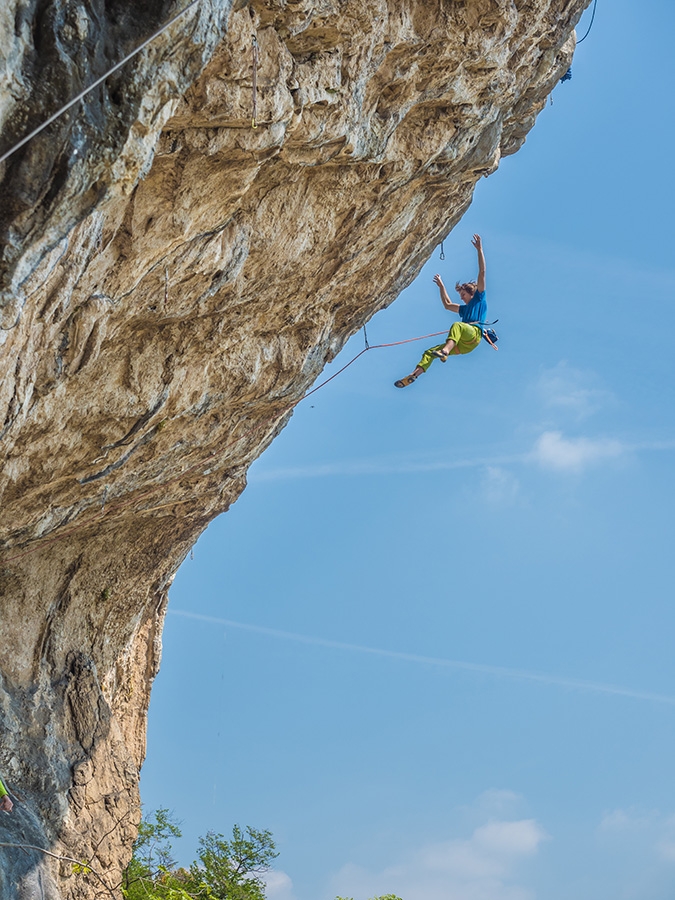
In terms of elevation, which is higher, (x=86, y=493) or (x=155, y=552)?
(x=155, y=552)

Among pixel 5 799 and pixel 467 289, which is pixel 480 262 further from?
pixel 5 799

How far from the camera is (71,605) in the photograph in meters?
14.2

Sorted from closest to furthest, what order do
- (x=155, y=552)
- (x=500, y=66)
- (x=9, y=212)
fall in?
(x=9, y=212), (x=500, y=66), (x=155, y=552)

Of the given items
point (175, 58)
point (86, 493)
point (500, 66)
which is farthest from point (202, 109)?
point (86, 493)

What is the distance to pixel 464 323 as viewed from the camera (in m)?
12.6

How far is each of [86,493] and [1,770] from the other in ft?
13.2

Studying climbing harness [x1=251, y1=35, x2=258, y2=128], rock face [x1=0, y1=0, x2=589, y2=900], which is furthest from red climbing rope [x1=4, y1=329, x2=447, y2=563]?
climbing harness [x1=251, y1=35, x2=258, y2=128]

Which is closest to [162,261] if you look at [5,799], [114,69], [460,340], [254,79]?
[254,79]

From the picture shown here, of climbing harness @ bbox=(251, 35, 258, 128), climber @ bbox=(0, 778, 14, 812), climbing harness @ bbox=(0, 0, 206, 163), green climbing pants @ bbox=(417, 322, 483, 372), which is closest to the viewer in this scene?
climbing harness @ bbox=(0, 0, 206, 163)

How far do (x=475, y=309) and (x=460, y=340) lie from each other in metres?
0.69

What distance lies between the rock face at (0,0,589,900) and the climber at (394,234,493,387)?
0.83 meters

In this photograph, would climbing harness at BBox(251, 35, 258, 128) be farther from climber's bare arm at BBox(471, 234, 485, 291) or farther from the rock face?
climber's bare arm at BBox(471, 234, 485, 291)

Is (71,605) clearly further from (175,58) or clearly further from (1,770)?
(175,58)

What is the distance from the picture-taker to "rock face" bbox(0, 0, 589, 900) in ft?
20.6
